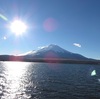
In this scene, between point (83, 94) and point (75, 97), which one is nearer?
point (75, 97)

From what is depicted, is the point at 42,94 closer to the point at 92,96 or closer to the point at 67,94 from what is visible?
the point at 67,94

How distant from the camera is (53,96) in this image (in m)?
67.9

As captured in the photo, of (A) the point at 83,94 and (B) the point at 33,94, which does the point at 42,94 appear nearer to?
(B) the point at 33,94

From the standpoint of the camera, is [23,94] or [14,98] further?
[23,94]

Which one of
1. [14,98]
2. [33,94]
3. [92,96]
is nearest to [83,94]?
[92,96]

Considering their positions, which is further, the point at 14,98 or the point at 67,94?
the point at 67,94

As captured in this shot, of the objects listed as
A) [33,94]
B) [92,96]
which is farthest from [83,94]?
[33,94]

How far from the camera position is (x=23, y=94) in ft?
230

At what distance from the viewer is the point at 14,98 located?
6425 cm

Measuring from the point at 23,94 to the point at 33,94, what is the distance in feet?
10.8

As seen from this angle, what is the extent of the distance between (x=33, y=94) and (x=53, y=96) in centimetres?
705

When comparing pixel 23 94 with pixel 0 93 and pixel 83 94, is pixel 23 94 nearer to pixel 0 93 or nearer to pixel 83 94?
pixel 0 93

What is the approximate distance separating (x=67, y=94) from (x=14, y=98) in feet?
60.4

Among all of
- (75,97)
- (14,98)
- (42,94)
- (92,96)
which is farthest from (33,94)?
(92,96)
